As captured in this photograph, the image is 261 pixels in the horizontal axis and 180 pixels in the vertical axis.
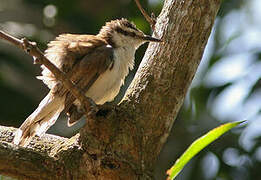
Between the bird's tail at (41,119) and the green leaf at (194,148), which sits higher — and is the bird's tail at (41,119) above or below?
above

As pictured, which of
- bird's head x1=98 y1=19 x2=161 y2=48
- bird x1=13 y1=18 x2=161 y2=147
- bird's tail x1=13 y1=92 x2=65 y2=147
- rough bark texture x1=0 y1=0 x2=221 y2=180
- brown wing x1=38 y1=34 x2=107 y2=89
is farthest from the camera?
bird's head x1=98 y1=19 x2=161 y2=48

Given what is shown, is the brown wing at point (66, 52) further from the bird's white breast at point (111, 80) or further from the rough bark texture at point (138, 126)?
the rough bark texture at point (138, 126)

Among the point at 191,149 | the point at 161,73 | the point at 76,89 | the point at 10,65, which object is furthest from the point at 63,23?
the point at 191,149

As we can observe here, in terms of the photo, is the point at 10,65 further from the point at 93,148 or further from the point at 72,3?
the point at 93,148

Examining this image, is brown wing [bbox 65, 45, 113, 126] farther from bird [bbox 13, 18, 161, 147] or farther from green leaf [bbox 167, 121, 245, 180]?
green leaf [bbox 167, 121, 245, 180]

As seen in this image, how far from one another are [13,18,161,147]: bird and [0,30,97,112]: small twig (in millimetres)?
867

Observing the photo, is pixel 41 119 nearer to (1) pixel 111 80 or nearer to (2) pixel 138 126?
(1) pixel 111 80

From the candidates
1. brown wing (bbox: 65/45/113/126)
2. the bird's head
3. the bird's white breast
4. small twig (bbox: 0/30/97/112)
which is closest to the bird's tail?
brown wing (bbox: 65/45/113/126)

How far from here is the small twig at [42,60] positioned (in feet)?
11.5

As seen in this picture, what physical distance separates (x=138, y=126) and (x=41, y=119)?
1165 millimetres

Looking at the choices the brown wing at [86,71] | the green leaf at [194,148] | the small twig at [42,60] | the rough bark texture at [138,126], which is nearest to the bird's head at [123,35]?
the brown wing at [86,71]

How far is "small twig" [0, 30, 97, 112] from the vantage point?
350 cm

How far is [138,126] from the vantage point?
14.1ft

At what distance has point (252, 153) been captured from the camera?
23.6 ft
